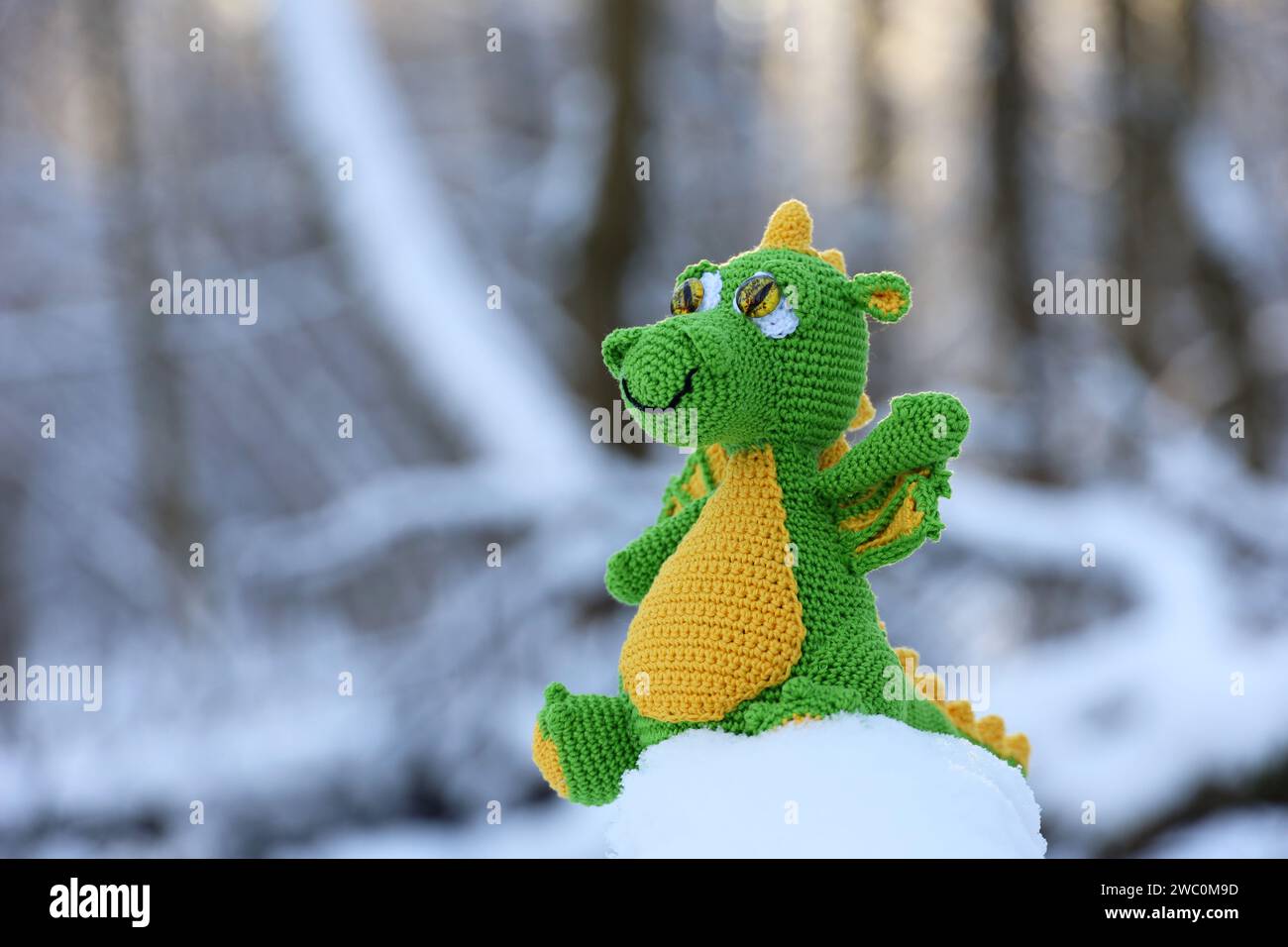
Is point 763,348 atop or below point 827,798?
atop

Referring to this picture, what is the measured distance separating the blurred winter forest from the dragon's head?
2.84 ft

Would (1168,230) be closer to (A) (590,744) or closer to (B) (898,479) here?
(B) (898,479)

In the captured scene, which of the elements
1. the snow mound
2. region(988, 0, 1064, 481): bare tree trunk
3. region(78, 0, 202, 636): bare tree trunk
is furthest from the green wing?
region(78, 0, 202, 636): bare tree trunk

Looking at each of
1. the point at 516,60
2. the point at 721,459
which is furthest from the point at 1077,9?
the point at 721,459

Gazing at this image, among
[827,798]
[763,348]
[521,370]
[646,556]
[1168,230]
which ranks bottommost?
[827,798]

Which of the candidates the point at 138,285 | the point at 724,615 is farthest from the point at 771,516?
the point at 138,285

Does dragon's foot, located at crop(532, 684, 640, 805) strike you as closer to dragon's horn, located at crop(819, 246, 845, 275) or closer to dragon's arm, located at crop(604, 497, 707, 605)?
dragon's arm, located at crop(604, 497, 707, 605)

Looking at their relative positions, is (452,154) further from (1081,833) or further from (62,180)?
(1081,833)

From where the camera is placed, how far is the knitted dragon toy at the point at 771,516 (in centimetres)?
62

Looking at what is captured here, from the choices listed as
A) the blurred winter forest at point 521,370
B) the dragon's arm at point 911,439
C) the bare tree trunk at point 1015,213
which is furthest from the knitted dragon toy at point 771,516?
the bare tree trunk at point 1015,213

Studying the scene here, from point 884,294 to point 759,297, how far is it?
8 cm

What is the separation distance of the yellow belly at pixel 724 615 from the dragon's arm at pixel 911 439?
0.17 ft

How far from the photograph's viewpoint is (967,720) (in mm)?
742

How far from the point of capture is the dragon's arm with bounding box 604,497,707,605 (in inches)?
29.0
